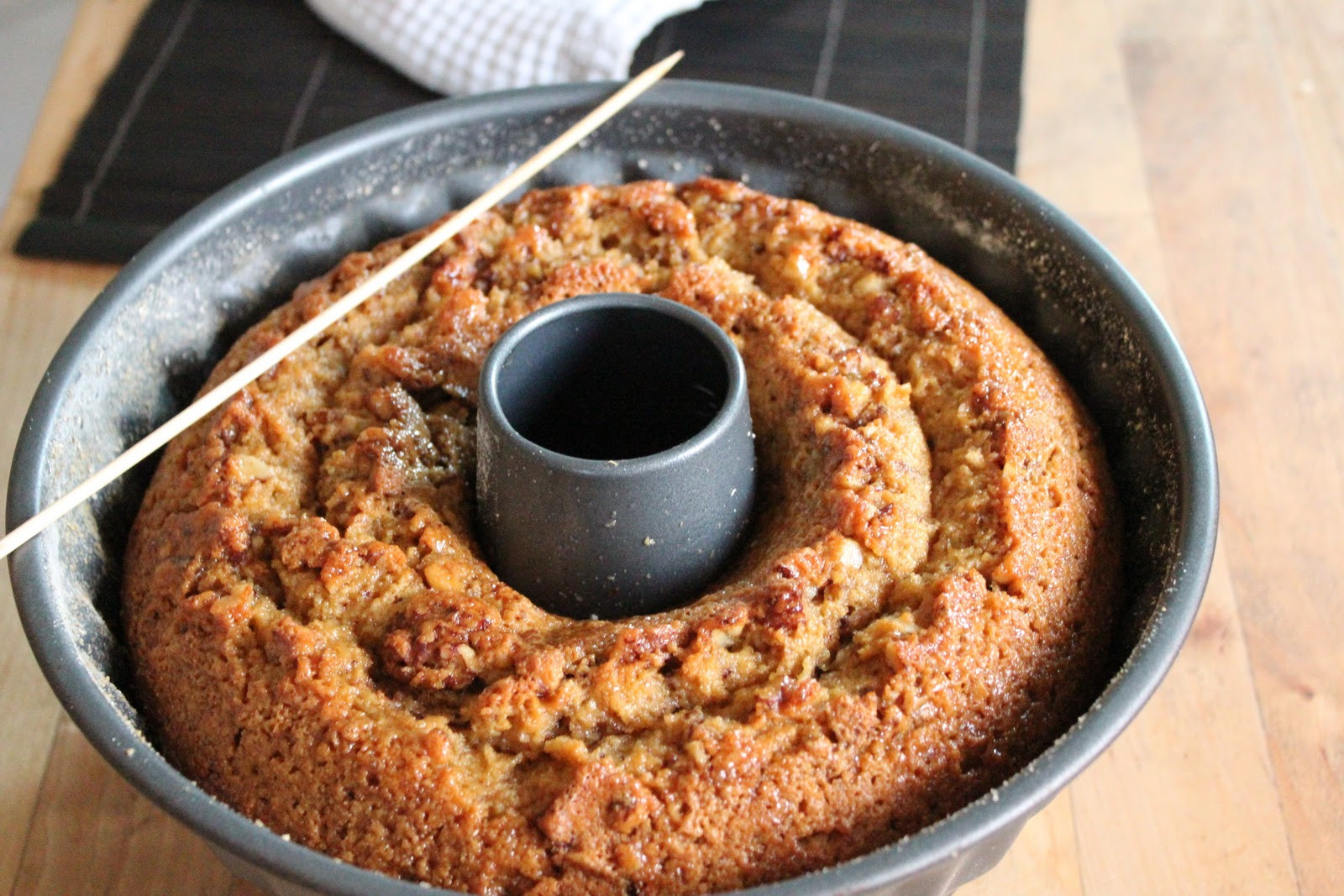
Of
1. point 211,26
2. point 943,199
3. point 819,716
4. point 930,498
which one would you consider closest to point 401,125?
point 943,199

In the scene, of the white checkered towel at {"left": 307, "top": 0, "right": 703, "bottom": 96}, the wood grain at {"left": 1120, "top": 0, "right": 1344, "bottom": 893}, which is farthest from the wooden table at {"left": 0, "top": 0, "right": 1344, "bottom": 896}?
→ the white checkered towel at {"left": 307, "top": 0, "right": 703, "bottom": 96}

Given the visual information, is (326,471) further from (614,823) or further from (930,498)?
(930,498)

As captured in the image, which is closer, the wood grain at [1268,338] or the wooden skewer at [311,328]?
the wooden skewer at [311,328]

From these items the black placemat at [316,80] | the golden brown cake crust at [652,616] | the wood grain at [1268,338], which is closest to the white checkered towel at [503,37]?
the black placemat at [316,80]

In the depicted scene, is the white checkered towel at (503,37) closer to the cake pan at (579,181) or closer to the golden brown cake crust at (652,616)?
the cake pan at (579,181)

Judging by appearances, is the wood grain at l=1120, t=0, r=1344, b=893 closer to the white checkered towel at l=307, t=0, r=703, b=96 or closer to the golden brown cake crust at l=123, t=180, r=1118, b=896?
the golden brown cake crust at l=123, t=180, r=1118, b=896

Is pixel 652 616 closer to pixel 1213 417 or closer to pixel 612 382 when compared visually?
pixel 612 382
